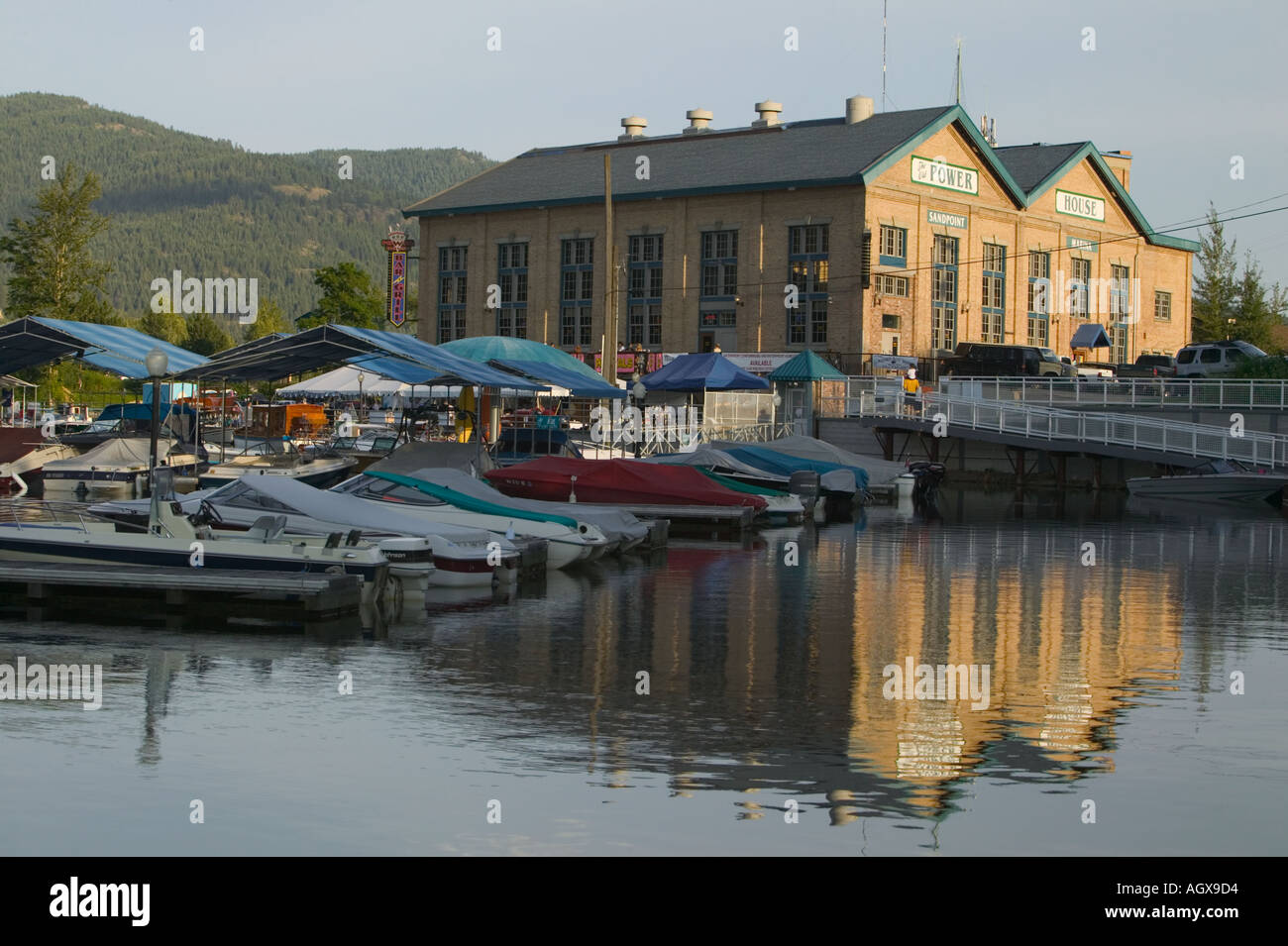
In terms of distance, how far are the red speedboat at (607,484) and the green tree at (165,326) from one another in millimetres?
134465

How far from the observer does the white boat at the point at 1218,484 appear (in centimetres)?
4934

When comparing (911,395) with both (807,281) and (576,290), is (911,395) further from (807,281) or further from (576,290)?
(576,290)

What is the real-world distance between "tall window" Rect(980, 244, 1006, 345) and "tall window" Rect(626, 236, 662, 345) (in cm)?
1666

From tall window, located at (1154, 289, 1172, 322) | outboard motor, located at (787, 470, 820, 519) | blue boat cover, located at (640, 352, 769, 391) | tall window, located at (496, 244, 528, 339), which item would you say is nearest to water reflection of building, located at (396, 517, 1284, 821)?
outboard motor, located at (787, 470, 820, 519)

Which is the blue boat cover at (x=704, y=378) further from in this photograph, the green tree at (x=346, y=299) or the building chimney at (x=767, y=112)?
the green tree at (x=346, y=299)

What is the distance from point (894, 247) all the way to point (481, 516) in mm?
52894

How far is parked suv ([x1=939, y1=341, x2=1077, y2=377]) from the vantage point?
69.8 meters

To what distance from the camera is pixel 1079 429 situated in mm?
56562

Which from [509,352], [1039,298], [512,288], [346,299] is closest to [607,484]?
[509,352]

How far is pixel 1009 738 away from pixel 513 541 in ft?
40.5

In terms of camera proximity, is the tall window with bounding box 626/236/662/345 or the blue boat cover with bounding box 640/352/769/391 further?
the tall window with bounding box 626/236/662/345

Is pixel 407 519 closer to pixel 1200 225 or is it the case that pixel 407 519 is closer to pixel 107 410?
pixel 107 410

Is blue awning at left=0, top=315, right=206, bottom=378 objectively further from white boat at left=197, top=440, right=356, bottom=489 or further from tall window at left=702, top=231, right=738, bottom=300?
tall window at left=702, top=231, right=738, bottom=300
